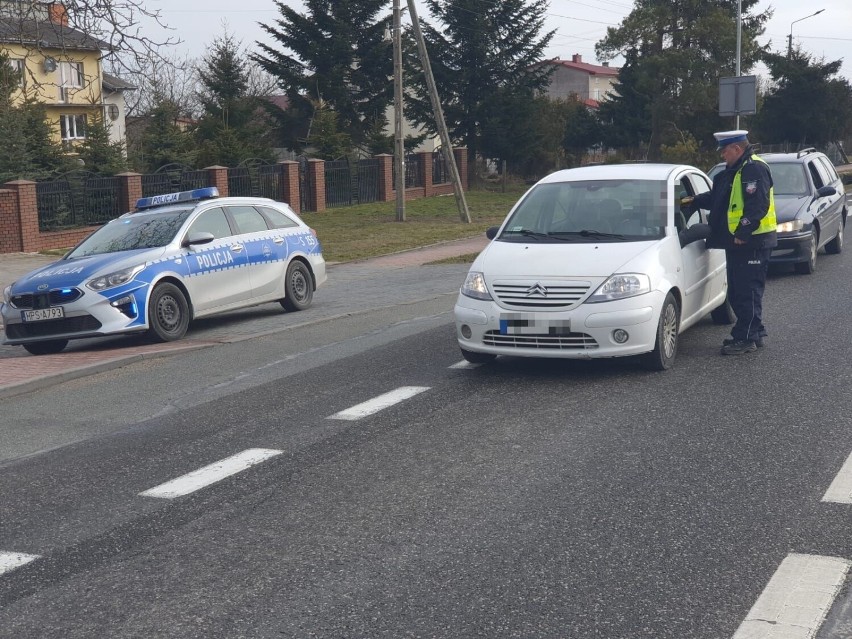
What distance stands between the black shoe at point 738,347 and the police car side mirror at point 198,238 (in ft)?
19.9

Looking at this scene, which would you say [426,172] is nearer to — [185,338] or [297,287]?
[297,287]

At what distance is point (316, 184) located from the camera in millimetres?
36000

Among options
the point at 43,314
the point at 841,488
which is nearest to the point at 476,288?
the point at 841,488

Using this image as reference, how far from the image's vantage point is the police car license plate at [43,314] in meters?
11.5

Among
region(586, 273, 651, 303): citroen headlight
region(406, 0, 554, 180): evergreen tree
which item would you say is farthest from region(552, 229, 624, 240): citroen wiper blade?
region(406, 0, 554, 180): evergreen tree

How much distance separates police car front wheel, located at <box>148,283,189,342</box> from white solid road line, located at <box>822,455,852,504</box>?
25.6 ft

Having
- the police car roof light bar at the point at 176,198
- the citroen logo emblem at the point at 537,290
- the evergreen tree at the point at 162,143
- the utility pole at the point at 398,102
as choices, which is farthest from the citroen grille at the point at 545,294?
the evergreen tree at the point at 162,143

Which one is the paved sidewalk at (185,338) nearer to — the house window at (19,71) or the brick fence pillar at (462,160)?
the house window at (19,71)

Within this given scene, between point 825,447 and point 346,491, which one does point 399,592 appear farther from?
point 825,447

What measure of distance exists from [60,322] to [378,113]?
3856cm

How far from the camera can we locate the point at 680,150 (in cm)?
5259

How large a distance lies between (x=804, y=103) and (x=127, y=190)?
4559 centimetres

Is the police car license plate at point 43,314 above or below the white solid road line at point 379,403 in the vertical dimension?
above

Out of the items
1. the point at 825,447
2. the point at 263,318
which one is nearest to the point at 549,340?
the point at 825,447
